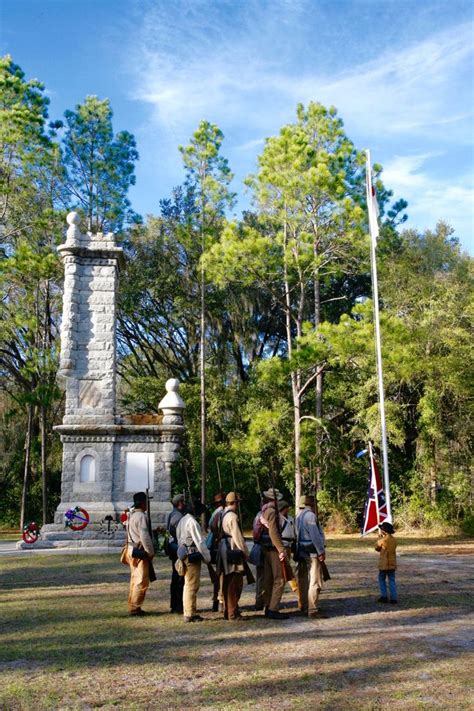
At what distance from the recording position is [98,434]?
1712cm

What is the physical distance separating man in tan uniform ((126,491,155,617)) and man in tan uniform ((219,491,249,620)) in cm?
90

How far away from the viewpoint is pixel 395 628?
24.2 feet

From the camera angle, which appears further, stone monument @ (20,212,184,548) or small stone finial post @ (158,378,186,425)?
small stone finial post @ (158,378,186,425)

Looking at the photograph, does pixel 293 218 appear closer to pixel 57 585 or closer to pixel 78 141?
pixel 78 141

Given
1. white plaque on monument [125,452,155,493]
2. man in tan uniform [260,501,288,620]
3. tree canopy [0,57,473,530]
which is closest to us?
man in tan uniform [260,501,288,620]

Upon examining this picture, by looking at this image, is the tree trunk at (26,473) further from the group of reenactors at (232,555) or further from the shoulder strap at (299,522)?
the shoulder strap at (299,522)

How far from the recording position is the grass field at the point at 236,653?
5.12 m

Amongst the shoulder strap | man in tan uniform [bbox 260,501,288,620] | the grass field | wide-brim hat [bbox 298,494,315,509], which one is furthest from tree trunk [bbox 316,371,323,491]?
man in tan uniform [bbox 260,501,288,620]

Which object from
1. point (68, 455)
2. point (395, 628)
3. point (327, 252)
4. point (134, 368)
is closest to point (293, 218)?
point (327, 252)

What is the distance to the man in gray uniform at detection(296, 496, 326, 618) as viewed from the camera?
321 inches

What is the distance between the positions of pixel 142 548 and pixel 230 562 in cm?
109

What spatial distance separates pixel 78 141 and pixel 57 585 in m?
21.8

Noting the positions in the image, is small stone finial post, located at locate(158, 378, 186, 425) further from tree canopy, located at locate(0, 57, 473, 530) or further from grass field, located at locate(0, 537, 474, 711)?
grass field, located at locate(0, 537, 474, 711)

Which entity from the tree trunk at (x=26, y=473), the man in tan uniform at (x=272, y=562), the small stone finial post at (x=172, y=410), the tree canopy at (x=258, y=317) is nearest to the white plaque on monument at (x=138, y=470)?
the small stone finial post at (x=172, y=410)
